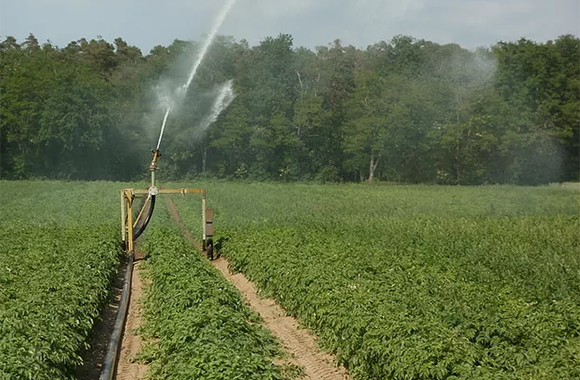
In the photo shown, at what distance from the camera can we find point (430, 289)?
11836 mm

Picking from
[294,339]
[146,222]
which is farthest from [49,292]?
[146,222]

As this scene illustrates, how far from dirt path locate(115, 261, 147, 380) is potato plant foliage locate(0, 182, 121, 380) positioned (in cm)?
69

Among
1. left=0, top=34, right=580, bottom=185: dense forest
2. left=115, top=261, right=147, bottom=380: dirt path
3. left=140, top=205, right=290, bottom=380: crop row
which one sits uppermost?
left=0, top=34, right=580, bottom=185: dense forest

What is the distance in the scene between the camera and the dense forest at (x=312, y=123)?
221 ft

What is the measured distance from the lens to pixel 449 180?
2758 inches

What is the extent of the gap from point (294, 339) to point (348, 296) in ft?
4.59

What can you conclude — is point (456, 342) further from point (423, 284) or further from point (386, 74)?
point (386, 74)

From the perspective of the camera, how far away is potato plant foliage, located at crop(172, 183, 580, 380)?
8.20 meters

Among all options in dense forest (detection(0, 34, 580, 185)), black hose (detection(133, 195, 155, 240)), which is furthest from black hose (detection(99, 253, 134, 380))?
dense forest (detection(0, 34, 580, 185))

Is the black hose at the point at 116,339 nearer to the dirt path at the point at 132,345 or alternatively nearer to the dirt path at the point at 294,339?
the dirt path at the point at 132,345

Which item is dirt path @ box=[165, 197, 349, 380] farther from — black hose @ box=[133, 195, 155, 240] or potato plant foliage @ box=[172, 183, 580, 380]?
black hose @ box=[133, 195, 155, 240]

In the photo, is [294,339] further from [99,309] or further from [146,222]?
[146,222]

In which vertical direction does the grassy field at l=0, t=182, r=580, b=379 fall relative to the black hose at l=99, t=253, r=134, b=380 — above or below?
above

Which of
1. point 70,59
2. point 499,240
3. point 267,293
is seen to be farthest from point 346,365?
point 70,59
